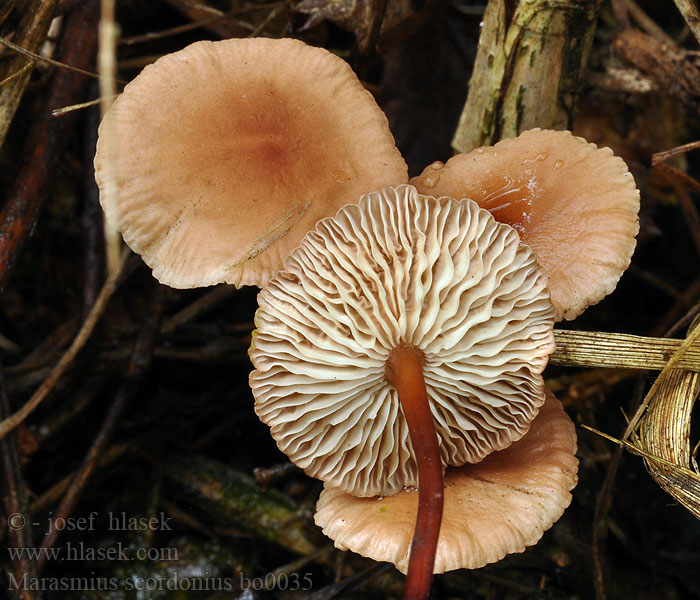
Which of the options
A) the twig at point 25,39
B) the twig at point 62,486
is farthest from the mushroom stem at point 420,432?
the twig at point 25,39

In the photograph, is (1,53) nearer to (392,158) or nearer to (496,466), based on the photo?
(392,158)

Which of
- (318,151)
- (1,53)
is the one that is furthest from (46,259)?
(318,151)

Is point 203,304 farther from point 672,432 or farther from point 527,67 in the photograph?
point 672,432
